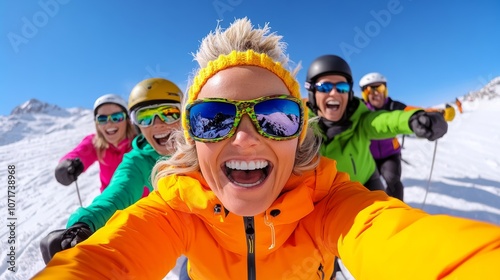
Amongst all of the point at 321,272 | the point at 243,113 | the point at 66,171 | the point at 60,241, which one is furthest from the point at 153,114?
the point at 321,272

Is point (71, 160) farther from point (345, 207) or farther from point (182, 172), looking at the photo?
point (345, 207)

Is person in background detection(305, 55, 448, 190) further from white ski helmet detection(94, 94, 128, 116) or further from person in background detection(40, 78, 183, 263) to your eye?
white ski helmet detection(94, 94, 128, 116)

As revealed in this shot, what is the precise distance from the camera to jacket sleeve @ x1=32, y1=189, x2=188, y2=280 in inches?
37.8

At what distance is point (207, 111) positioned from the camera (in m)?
1.40

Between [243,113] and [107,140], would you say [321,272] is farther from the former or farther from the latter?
[107,140]

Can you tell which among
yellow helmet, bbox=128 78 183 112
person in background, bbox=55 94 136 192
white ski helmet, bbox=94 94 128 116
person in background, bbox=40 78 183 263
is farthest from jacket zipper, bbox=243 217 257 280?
white ski helmet, bbox=94 94 128 116

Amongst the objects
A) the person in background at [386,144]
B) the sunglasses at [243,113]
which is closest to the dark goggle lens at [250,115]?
the sunglasses at [243,113]

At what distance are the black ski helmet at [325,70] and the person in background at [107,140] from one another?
2.71 meters

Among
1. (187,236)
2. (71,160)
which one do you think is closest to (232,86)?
(187,236)

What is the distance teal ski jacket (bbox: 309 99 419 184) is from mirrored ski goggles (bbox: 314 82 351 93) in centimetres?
29

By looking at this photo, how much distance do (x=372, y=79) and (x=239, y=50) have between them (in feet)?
18.9

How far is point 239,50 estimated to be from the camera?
154cm

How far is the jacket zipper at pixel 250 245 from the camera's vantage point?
1.49m

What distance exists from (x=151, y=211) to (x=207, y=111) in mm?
600
